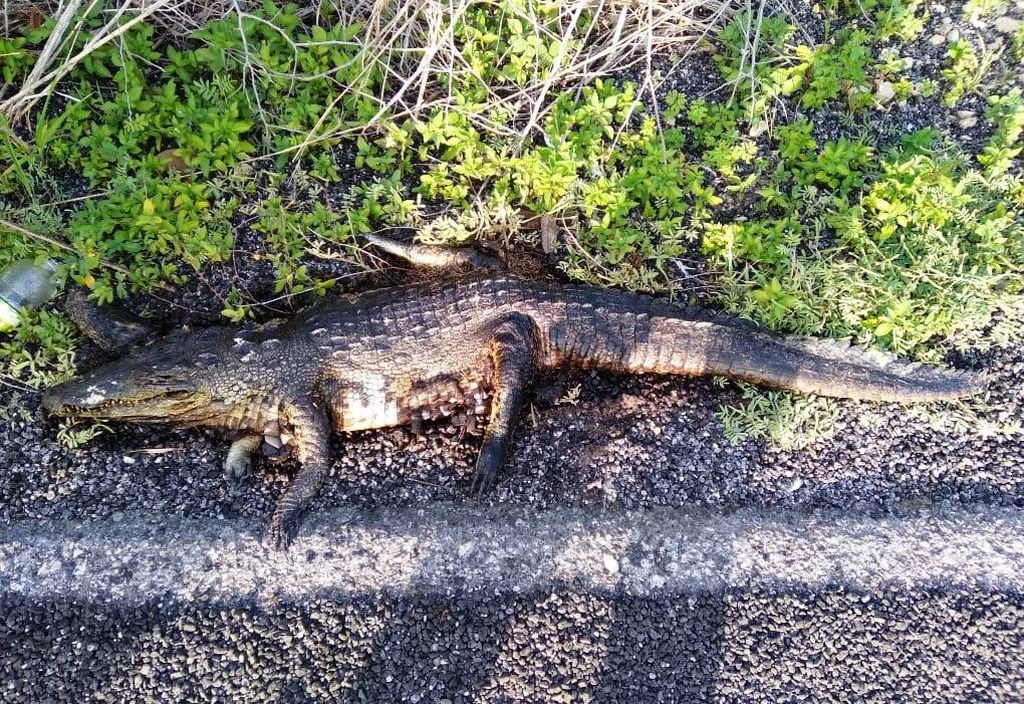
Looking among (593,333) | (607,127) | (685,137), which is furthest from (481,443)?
(685,137)

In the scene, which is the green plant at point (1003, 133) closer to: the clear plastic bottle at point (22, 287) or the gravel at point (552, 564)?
the gravel at point (552, 564)

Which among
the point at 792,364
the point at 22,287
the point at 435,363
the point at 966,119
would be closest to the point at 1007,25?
the point at 966,119

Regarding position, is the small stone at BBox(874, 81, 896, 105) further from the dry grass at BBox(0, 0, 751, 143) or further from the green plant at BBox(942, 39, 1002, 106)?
the dry grass at BBox(0, 0, 751, 143)

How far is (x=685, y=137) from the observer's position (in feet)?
13.5

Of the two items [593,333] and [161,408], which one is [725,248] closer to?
[593,333]

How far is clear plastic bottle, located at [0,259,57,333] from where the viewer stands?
351 centimetres

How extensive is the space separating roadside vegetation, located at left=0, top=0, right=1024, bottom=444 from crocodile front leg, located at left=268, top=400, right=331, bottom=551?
2.20 feet

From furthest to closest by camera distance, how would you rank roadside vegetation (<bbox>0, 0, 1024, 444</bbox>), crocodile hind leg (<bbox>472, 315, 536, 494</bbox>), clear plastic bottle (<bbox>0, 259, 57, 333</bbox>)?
roadside vegetation (<bbox>0, 0, 1024, 444</bbox>) → clear plastic bottle (<bbox>0, 259, 57, 333</bbox>) → crocodile hind leg (<bbox>472, 315, 536, 494</bbox>)

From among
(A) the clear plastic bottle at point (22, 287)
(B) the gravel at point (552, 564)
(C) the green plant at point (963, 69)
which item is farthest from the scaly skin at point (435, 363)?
(C) the green plant at point (963, 69)

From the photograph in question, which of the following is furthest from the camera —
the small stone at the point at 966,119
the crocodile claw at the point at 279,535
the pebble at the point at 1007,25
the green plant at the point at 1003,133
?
the pebble at the point at 1007,25

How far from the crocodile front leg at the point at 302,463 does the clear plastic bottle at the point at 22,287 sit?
1.36 metres

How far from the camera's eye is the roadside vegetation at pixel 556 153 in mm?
3629

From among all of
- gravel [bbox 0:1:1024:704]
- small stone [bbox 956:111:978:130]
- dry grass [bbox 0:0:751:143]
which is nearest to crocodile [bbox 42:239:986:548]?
gravel [bbox 0:1:1024:704]

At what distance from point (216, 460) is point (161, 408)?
1.23 ft
